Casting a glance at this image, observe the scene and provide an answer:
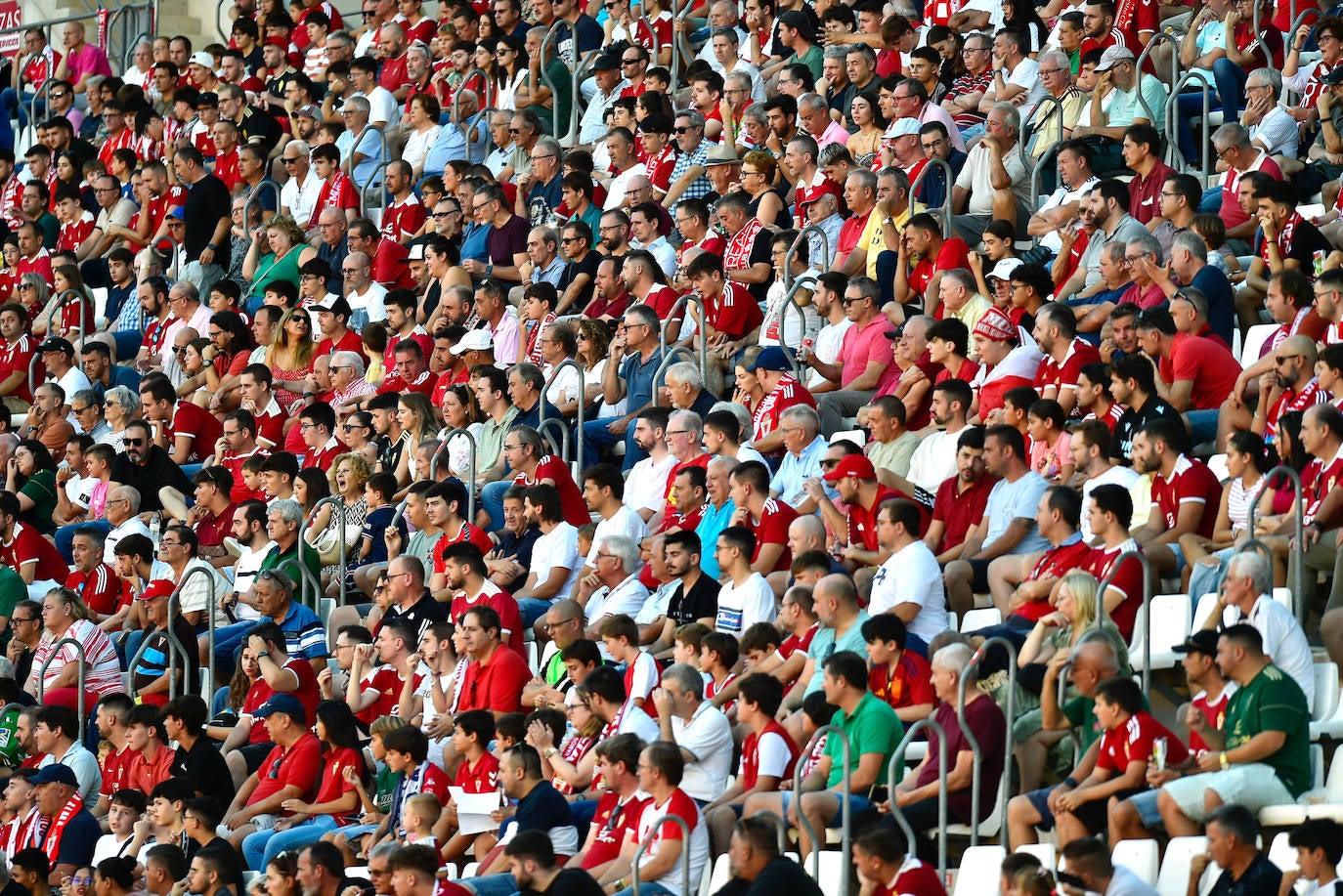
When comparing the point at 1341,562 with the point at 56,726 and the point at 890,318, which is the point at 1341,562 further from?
the point at 56,726

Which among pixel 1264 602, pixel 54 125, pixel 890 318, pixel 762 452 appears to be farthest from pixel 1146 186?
pixel 54 125

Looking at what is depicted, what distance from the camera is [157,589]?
1355 cm

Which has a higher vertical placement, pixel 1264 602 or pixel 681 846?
pixel 1264 602

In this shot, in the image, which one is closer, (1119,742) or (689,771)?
(1119,742)

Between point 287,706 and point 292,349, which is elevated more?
point 287,706

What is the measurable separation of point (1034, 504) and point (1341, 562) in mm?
1502

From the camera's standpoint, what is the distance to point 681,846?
9469 mm

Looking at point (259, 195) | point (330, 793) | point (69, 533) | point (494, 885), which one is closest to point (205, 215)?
point (259, 195)

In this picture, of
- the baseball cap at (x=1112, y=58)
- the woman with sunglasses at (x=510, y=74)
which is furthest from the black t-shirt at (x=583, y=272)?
the woman with sunglasses at (x=510, y=74)

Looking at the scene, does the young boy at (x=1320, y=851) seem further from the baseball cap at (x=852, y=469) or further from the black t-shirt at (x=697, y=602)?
the black t-shirt at (x=697, y=602)

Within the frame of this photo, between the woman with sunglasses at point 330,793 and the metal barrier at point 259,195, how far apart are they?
708 centimetres

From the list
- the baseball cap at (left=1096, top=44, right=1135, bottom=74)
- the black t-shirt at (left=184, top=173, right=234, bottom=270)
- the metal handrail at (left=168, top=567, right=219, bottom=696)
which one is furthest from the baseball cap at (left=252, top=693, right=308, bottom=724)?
the black t-shirt at (left=184, top=173, right=234, bottom=270)

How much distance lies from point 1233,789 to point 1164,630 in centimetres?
133

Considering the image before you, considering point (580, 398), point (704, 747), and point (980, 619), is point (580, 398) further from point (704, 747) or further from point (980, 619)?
point (704, 747)
